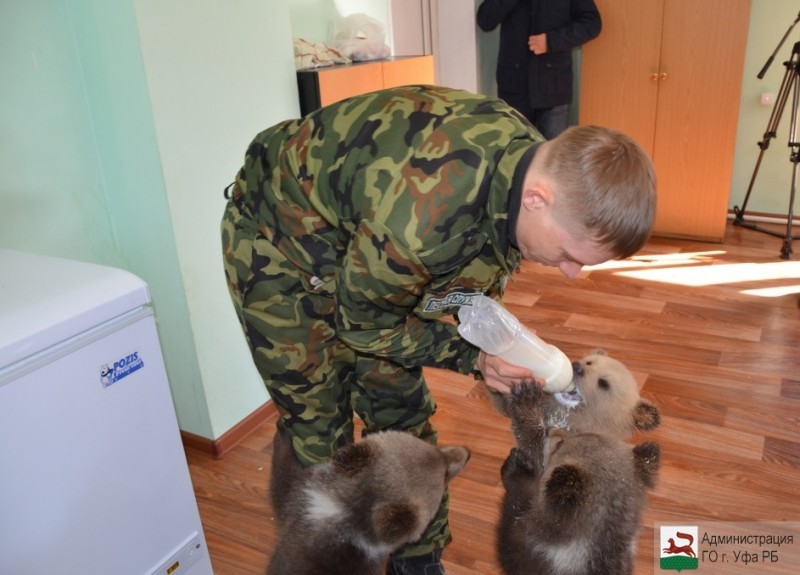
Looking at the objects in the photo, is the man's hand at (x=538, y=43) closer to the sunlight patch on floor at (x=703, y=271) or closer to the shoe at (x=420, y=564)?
the sunlight patch on floor at (x=703, y=271)

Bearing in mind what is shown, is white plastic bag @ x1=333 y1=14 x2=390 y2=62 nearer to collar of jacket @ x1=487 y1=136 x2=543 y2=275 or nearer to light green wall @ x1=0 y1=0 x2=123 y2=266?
light green wall @ x1=0 y1=0 x2=123 y2=266

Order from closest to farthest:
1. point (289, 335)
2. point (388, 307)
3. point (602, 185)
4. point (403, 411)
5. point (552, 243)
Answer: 1. point (602, 185)
2. point (552, 243)
3. point (388, 307)
4. point (289, 335)
5. point (403, 411)

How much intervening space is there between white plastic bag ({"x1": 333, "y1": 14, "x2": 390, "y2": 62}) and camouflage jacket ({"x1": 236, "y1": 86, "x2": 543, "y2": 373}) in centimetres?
178

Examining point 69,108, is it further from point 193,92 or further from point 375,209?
point 375,209

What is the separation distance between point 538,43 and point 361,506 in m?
3.90

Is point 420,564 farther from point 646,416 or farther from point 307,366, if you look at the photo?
point 646,416

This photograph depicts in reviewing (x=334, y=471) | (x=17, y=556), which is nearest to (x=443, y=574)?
(x=334, y=471)

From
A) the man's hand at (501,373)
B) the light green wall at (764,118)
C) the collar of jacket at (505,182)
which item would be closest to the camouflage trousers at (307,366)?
the man's hand at (501,373)

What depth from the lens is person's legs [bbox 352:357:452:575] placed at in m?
2.04

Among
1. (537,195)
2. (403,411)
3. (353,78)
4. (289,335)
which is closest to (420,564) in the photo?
(403,411)

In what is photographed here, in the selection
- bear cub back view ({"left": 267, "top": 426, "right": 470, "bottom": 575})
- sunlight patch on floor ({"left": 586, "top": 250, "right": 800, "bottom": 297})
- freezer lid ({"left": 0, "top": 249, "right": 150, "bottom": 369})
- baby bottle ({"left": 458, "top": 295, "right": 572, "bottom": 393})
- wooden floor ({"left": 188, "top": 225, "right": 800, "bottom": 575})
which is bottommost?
wooden floor ({"left": 188, "top": 225, "right": 800, "bottom": 575})

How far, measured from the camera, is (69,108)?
2.43m

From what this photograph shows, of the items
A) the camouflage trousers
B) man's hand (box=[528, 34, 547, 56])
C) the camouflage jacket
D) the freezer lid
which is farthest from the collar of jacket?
man's hand (box=[528, 34, 547, 56])

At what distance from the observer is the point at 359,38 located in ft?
11.4
